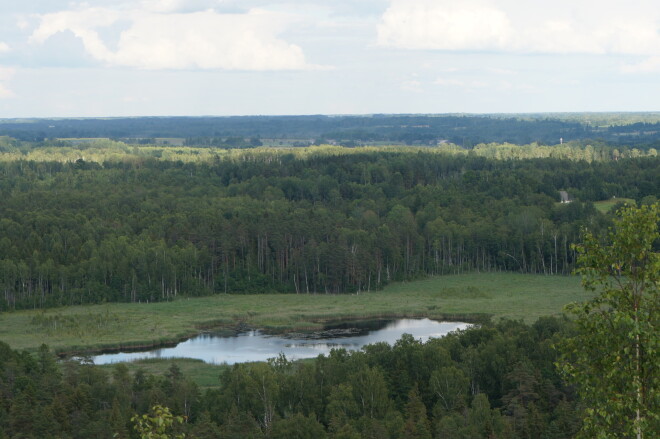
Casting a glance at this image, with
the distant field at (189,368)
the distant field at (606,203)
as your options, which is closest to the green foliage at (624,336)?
the distant field at (189,368)

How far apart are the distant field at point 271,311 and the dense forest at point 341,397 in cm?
1983

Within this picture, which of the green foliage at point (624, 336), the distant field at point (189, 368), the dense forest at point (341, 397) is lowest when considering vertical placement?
the distant field at point (189, 368)

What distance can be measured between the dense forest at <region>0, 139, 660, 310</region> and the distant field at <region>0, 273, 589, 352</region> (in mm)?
3890

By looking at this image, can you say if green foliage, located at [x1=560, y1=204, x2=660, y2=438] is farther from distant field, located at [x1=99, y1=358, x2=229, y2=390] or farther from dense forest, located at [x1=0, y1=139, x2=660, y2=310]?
dense forest, located at [x1=0, y1=139, x2=660, y2=310]

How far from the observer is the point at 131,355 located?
6316cm

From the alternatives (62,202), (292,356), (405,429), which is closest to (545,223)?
(292,356)

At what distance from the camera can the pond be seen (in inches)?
2430

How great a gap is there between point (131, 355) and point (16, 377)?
61.5ft

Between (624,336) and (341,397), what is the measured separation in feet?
91.1

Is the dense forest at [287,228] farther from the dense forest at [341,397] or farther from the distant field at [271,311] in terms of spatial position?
the dense forest at [341,397]

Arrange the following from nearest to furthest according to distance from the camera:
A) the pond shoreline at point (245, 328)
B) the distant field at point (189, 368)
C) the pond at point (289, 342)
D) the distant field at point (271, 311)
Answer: the distant field at point (189, 368) < the pond at point (289, 342) < the pond shoreline at point (245, 328) < the distant field at point (271, 311)

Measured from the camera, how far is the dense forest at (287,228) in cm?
8812

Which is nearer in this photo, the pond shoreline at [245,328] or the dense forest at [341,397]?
the dense forest at [341,397]

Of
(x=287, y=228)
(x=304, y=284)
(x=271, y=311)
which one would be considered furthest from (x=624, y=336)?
(x=287, y=228)
